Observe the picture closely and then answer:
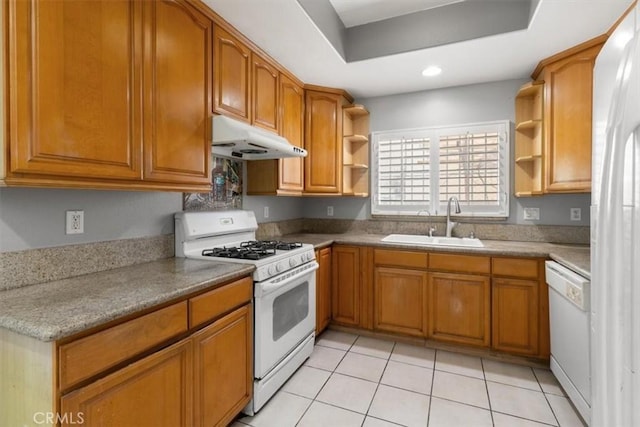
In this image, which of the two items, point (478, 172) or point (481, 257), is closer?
point (481, 257)

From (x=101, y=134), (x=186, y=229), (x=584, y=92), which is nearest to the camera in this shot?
(x=101, y=134)

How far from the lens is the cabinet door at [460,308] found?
2365 mm

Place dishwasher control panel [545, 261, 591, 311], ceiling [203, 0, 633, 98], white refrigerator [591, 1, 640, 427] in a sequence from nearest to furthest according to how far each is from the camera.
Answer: white refrigerator [591, 1, 640, 427], dishwasher control panel [545, 261, 591, 311], ceiling [203, 0, 633, 98]

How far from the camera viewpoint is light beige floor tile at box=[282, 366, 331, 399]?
1.98 m

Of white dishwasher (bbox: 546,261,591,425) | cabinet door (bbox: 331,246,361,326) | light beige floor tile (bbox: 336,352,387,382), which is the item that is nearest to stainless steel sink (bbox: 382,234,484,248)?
cabinet door (bbox: 331,246,361,326)

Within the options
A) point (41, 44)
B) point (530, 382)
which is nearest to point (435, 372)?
point (530, 382)

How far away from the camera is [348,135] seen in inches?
123

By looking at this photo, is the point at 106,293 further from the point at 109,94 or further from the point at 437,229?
the point at 437,229

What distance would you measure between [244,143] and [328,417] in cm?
176

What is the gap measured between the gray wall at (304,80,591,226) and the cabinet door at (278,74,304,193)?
738mm

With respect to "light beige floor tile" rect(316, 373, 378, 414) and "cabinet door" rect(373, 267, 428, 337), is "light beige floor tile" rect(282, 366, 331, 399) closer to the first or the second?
"light beige floor tile" rect(316, 373, 378, 414)

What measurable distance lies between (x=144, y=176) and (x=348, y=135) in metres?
2.12

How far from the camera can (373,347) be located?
8.48 feet

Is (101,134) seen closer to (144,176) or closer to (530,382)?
(144,176)
